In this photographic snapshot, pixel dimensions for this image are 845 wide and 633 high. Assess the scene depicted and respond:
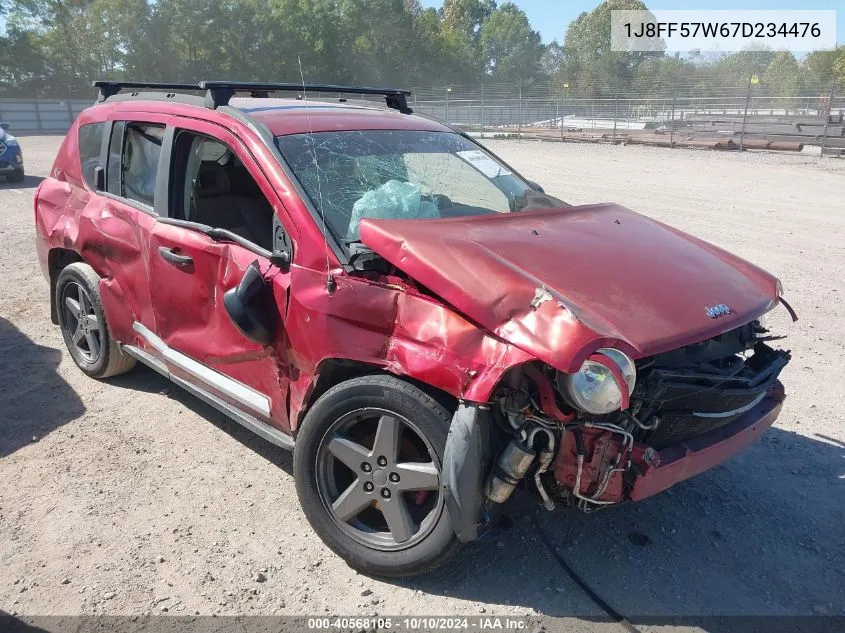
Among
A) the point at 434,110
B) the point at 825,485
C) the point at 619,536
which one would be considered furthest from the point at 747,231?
the point at 434,110

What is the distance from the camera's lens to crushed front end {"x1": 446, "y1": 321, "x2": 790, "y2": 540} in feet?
8.34

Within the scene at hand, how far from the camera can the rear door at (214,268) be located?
10.8 feet

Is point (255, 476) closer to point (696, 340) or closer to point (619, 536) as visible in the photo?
point (619, 536)

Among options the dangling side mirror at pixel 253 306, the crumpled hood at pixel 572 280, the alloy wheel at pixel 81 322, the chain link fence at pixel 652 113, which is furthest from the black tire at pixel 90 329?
the chain link fence at pixel 652 113

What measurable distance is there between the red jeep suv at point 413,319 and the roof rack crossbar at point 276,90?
0.09 ft

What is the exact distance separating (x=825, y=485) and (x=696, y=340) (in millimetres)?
1632

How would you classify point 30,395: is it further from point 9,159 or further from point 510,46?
point 510,46

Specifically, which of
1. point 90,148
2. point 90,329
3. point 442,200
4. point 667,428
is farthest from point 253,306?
point 90,148

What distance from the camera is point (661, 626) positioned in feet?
8.85

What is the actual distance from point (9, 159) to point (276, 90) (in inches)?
506

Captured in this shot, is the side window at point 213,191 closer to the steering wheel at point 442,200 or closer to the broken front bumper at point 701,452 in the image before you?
the steering wheel at point 442,200

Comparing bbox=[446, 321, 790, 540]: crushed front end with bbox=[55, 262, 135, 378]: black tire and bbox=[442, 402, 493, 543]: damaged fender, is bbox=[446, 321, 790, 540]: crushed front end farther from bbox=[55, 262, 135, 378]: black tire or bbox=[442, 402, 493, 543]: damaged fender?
bbox=[55, 262, 135, 378]: black tire

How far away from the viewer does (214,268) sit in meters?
3.45

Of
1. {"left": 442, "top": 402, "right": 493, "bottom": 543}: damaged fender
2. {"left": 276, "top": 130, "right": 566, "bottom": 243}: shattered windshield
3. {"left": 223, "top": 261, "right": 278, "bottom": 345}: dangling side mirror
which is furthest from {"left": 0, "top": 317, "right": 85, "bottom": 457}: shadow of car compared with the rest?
{"left": 442, "top": 402, "right": 493, "bottom": 543}: damaged fender
